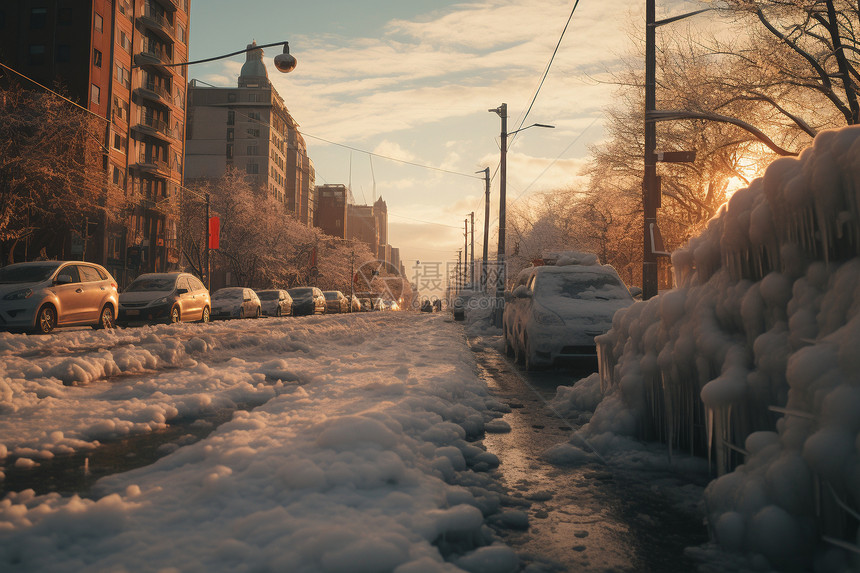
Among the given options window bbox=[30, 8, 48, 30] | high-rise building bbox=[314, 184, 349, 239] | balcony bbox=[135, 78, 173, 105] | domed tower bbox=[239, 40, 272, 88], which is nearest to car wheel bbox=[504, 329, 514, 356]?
window bbox=[30, 8, 48, 30]

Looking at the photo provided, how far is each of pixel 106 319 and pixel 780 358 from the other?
49.8ft

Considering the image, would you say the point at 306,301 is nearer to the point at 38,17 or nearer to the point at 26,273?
the point at 26,273

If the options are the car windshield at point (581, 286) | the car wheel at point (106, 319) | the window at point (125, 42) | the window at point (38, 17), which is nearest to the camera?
the car windshield at point (581, 286)

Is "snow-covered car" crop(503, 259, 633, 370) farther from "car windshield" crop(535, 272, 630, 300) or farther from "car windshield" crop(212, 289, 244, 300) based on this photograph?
"car windshield" crop(212, 289, 244, 300)

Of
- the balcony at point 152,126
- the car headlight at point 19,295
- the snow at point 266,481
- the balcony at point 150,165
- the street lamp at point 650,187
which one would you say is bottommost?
the snow at point 266,481

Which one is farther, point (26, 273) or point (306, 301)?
point (306, 301)

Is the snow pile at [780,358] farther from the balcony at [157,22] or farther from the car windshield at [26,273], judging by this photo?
the balcony at [157,22]

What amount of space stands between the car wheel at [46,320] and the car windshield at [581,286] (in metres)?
10.1

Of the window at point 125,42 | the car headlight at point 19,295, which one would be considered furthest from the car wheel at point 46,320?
the window at point 125,42

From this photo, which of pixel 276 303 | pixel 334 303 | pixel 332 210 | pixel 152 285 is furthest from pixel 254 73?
pixel 152 285

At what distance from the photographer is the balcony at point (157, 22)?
48.8 meters

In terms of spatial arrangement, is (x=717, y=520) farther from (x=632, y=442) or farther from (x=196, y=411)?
(x=196, y=411)

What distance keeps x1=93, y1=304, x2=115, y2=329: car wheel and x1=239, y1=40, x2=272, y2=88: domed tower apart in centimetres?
8889

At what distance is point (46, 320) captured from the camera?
1268 centimetres
